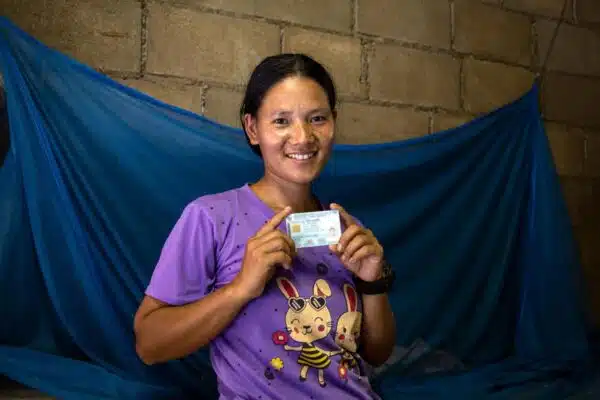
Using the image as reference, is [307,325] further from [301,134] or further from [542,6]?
[542,6]

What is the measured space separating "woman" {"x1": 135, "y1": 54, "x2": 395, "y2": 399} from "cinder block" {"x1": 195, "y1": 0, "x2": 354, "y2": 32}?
0.81m

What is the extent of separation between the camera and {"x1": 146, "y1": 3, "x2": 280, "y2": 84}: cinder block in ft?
5.34

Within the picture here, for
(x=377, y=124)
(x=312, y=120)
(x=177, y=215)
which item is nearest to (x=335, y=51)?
(x=377, y=124)

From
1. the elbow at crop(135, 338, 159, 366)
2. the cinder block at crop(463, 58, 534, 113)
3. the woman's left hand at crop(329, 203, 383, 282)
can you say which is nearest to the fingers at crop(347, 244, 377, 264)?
the woman's left hand at crop(329, 203, 383, 282)

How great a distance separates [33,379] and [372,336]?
65 centimetres

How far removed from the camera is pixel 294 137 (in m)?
0.97

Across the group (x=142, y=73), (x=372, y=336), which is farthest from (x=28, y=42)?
(x=372, y=336)

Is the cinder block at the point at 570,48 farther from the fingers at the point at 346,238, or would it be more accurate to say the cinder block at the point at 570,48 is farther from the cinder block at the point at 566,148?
the fingers at the point at 346,238

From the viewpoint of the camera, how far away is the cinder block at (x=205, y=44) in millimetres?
A: 1627

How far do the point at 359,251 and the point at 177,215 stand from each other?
0.57m

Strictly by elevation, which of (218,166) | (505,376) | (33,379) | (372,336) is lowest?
(505,376)

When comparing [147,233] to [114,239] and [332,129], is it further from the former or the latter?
[332,129]

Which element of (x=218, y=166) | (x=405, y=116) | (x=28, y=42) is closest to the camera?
(x=28, y=42)

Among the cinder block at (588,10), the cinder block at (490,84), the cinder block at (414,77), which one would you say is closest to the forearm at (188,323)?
the cinder block at (414,77)
